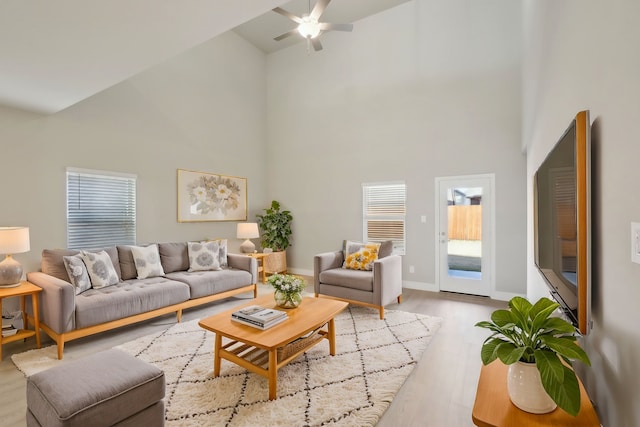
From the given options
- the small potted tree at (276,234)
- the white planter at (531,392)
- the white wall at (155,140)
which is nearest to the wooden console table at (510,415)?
the white planter at (531,392)

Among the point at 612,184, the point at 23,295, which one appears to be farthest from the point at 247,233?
the point at 612,184

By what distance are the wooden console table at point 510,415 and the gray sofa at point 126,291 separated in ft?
10.6

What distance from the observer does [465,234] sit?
4824 mm

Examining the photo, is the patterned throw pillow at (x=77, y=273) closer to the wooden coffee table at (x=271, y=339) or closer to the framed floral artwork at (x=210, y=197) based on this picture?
the wooden coffee table at (x=271, y=339)

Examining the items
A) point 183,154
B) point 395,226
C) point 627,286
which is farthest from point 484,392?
point 183,154

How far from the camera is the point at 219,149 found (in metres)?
5.74

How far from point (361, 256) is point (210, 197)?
289 centimetres

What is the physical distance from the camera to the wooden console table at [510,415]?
3.72ft

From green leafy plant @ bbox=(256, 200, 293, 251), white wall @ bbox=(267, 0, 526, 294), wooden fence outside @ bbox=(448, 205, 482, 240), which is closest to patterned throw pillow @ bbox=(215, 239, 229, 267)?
green leafy plant @ bbox=(256, 200, 293, 251)

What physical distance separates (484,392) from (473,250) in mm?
A: 3786

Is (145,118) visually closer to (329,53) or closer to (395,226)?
(329,53)

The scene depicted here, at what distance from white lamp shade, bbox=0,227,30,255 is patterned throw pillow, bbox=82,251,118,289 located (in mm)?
535

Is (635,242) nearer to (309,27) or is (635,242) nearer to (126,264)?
(309,27)

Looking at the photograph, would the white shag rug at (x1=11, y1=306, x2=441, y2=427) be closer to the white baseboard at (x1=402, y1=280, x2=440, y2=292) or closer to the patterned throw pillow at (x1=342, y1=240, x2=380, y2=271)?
the patterned throw pillow at (x1=342, y1=240, x2=380, y2=271)
